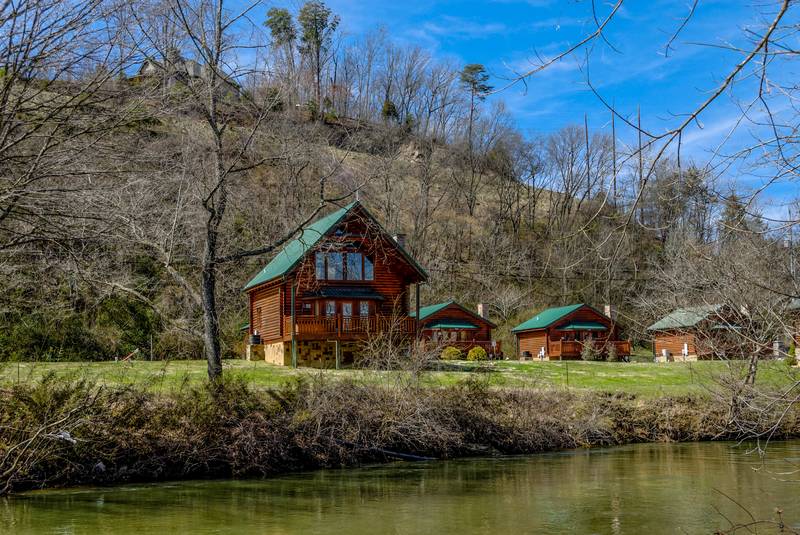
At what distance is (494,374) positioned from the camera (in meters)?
32.4

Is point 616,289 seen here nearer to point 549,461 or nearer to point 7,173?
point 549,461

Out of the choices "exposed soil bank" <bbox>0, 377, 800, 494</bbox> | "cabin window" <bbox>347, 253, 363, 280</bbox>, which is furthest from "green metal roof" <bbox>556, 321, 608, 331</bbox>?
"exposed soil bank" <bbox>0, 377, 800, 494</bbox>

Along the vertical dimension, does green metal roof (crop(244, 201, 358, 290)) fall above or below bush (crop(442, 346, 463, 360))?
above

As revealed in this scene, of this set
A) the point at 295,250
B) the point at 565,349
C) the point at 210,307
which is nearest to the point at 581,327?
the point at 565,349

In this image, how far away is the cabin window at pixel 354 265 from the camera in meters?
37.1

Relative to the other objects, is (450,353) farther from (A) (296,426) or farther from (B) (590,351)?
(A) (296,426)

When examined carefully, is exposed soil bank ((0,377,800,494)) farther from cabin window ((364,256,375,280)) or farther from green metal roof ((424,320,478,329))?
green metal roof ((424,320,478,329))

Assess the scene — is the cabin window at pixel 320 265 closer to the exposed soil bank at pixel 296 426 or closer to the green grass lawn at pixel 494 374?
the green grass lawn at pixel 494 374

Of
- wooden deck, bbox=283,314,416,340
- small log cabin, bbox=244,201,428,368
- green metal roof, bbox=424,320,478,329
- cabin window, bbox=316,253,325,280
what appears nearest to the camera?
wooden deck, bbox=283,314,416,340

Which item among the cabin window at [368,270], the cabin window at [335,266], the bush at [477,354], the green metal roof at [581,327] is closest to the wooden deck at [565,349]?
the green metal roof at [581,327]

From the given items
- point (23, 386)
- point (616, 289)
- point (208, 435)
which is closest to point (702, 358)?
point (616, 289)

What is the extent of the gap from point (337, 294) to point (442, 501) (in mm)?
21623

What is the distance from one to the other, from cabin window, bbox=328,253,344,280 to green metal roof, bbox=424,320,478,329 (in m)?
17.6

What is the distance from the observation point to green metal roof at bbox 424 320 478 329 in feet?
177
